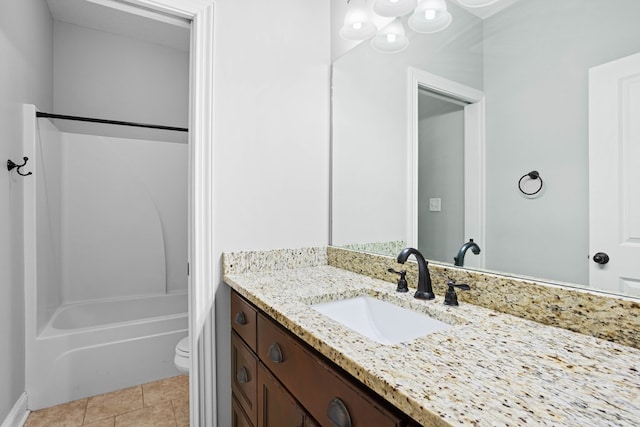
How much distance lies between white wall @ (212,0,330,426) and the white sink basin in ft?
1.81

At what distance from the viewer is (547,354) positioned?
683 mm

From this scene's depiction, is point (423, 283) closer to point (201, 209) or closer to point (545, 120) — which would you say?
point (545, 120)

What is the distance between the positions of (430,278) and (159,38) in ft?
10.3

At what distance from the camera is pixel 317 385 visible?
0.78 m

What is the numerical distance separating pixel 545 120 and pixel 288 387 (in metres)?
1.04

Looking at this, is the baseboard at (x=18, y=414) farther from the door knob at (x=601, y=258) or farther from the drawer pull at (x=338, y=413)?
the door knob at (x=601, y=258)

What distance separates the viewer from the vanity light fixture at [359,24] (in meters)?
1.53

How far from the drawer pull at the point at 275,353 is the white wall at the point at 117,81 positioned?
8.48ft

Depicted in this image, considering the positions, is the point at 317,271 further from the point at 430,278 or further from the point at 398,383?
the point at 398,383

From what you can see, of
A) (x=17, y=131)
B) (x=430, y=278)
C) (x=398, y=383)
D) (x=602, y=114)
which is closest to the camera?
(x=398, y=383)

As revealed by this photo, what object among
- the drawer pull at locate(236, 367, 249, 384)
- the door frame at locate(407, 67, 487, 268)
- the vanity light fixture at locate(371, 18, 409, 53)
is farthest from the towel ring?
the drawer pull at locate(236, 367, 249, 384)

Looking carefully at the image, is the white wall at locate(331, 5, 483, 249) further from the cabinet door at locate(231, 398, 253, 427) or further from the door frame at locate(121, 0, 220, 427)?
the cabinet door at locate(231, 398, 253, 427)

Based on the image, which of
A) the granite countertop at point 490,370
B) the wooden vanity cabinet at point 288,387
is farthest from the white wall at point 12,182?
the granite countertop at point 490,370

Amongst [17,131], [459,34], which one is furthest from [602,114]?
[17,131]
